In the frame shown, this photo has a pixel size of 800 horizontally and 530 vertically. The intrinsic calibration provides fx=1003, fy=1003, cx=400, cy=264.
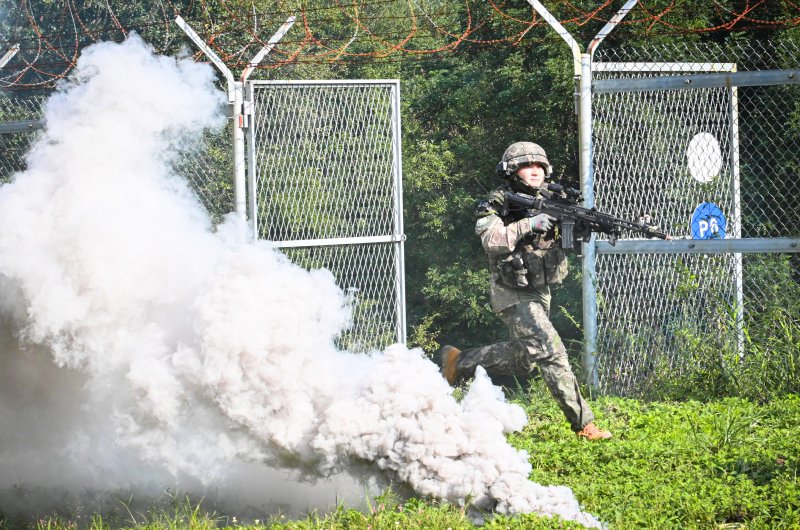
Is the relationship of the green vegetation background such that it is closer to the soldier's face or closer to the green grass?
the green grass

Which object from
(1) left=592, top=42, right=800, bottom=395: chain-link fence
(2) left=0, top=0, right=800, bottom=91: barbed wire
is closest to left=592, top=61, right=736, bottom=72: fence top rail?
(1) left=592, top=42, right=800, bottom=395: chain-link fence

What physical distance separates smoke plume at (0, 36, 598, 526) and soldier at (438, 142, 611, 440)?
Result: 987mm

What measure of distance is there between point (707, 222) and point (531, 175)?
1.67 metres

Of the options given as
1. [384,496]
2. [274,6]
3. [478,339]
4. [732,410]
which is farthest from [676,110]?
[274,6]

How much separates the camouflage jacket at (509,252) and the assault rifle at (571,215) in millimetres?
99

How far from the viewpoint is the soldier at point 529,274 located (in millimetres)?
6505

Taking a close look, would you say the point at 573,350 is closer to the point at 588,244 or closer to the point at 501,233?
the point at 588,244

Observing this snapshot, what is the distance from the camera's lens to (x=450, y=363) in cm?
879

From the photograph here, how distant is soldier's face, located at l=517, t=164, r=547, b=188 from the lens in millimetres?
6789

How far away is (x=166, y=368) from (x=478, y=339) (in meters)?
8.90

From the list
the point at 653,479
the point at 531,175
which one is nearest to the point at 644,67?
the point at 531,175

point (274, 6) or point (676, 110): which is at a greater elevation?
Answer: point (274, 6)

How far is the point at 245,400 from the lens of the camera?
15.8ft

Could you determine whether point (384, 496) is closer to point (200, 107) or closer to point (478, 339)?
point (200, 107)
